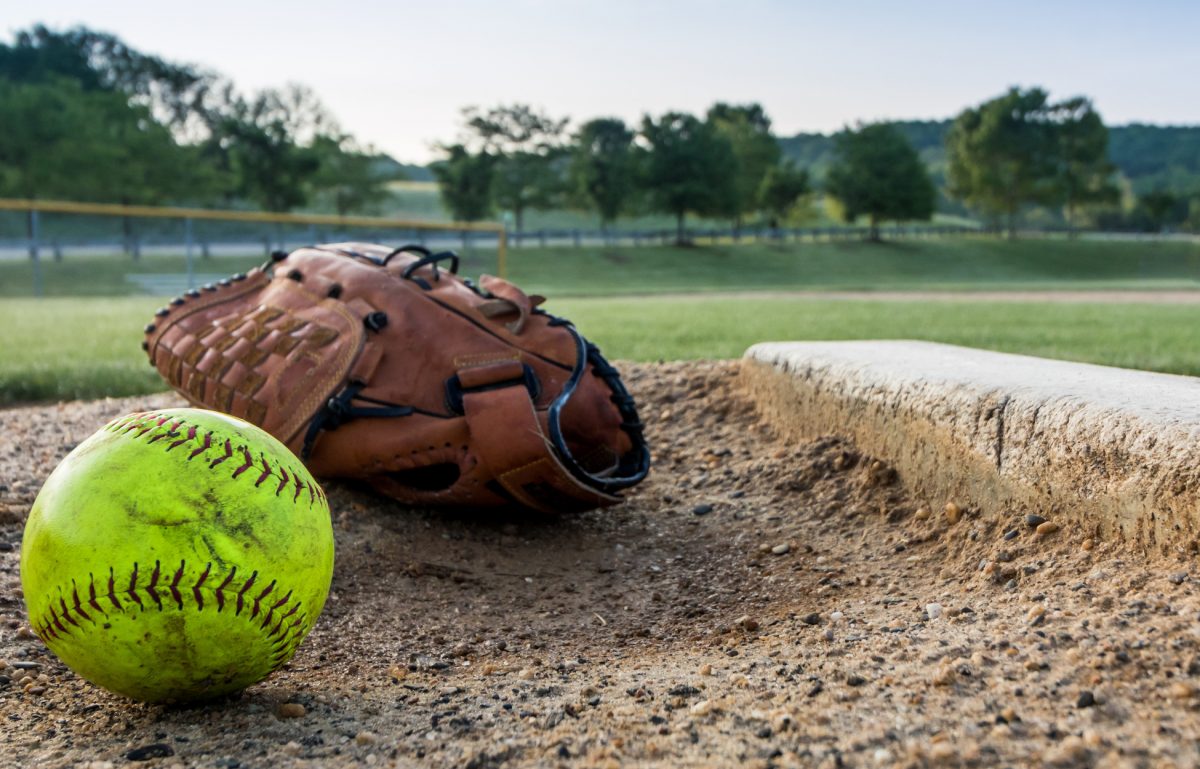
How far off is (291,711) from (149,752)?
306 millimetres

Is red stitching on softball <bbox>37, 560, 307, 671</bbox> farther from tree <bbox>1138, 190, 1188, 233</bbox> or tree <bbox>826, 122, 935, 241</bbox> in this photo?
tree <bbox>1138, 190, 1188, 233</bbox>

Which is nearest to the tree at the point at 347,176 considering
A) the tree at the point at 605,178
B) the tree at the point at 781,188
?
the tree at the point at 605,178

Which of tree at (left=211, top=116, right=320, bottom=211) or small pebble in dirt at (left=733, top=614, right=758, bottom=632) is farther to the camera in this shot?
tree at (left=211, top=116, right=320, bottom=211)

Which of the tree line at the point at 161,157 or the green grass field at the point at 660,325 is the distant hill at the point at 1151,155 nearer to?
the tree line at the point at 161,157

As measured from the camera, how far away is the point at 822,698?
196 centimetres

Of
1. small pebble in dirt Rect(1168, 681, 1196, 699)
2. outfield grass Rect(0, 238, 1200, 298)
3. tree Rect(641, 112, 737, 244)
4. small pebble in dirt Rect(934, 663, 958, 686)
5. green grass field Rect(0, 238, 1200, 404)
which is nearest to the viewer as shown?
small pebble in dirt Rect(1168, 681, 1196, 699)

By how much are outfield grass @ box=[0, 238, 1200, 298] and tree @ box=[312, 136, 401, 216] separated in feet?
42.7

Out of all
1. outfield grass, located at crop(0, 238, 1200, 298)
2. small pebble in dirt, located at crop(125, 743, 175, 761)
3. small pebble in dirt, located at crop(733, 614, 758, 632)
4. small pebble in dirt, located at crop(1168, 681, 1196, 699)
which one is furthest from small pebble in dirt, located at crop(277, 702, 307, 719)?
outfield grass, located at crop(0, 238, 1200, 298)

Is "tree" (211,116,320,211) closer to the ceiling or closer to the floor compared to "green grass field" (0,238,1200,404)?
closer to the ceiling

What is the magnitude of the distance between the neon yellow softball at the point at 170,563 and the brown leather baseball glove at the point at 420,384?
49.7 inches

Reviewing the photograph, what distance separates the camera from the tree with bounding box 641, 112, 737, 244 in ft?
168

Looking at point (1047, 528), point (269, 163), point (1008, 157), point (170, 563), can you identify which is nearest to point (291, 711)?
point (170, 563)

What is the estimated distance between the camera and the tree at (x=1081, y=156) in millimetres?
58500

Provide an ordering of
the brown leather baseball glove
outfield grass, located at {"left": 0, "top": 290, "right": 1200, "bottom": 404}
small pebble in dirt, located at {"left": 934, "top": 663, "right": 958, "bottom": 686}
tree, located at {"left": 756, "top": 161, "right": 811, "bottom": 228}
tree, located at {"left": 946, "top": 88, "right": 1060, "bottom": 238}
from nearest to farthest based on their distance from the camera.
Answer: small pebble in dirt, located at {"left": 934, "top": 663, "right": 958, "bottom": 686} → the brown leather baseball glove → outfield grass, located at {"left": 0, "top": 290, "right": 1200, "bottom": 404} → tree, located at {"left": 946, "top": 88, "right": 1060, "bottom": 238} → tree, located at {"left": 756, "top": 161, "right": 811, "bottom": 228}
